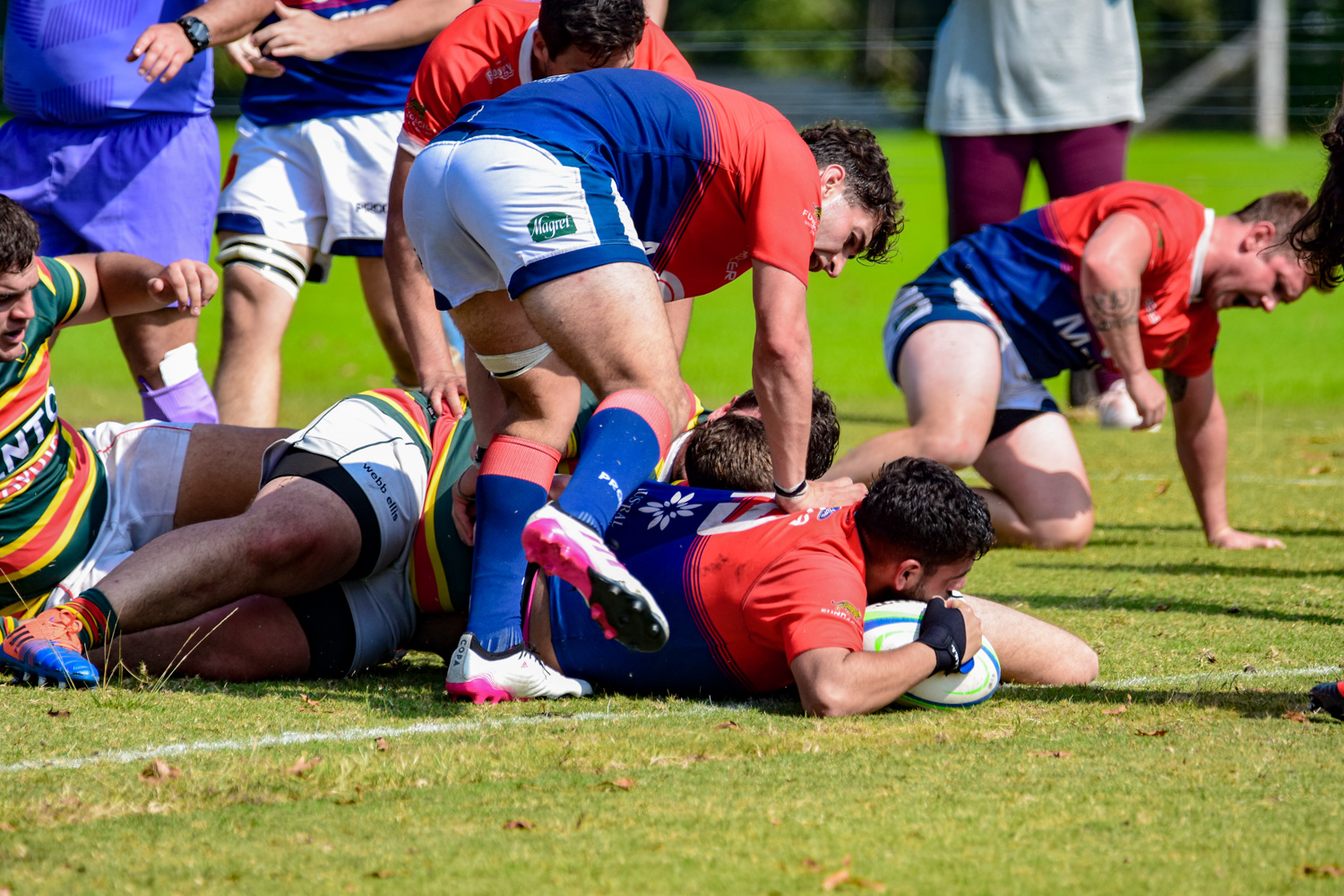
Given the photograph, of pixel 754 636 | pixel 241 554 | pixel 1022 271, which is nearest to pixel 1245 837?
pixel 754 636

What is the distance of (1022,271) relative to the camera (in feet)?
19.1

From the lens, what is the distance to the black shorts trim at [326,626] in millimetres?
3684

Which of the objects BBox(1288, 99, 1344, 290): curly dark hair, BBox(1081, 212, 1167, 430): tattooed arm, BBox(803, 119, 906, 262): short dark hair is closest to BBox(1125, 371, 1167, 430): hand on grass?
BBox(1081, 212, 1167, 430): tattooed arm

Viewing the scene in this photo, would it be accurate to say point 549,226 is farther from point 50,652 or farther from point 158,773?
point 50,652

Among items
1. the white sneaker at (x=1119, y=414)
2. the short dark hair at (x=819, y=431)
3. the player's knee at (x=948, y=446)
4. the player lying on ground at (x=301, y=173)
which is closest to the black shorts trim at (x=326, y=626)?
the short dark hair at (x=819, y=431)

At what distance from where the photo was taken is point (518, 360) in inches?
140

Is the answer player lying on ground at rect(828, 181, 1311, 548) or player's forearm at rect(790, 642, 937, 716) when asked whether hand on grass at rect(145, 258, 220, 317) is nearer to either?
player's forearm at rect(790, 642, 937, 716)

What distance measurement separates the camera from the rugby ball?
10.4 feet

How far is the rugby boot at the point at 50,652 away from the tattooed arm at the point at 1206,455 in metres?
4.04

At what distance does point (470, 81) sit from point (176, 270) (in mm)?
965

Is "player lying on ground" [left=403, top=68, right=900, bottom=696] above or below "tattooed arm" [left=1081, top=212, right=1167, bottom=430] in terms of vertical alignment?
above

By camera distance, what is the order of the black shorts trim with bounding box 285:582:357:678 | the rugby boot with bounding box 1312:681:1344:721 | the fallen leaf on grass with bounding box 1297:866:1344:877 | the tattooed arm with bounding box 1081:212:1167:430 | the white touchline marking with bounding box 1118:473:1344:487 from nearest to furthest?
the fallen leaf on grass with bounding box 1297:866:1344:877
the rugby boot with bounding box 1312:681:1344:721
the black shorts trim with bounding box 285:582:357:678
the tattooed arm with bounding box 1081:212:1167:430
the white touchline marking with bounding box 1118:473:1344:487

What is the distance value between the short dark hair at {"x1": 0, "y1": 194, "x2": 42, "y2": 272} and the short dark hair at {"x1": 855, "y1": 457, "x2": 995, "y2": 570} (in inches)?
83.3

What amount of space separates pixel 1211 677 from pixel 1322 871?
1.46 m
